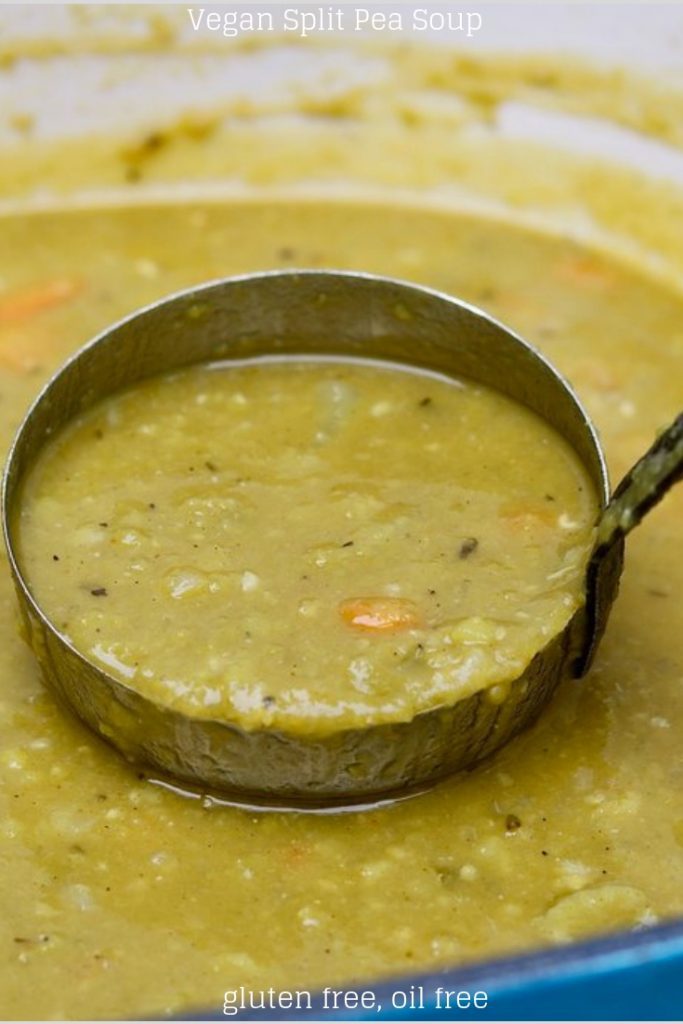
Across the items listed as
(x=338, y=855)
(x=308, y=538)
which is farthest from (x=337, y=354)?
(x=338, y=855)

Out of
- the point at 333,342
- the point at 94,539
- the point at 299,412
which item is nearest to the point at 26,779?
the point at 94,539

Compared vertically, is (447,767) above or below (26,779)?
above

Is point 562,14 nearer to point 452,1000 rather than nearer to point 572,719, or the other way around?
point 572,719

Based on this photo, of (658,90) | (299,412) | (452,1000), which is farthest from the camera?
(658,90)

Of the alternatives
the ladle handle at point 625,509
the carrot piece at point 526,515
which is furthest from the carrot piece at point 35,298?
the ladle handle at point 625,509

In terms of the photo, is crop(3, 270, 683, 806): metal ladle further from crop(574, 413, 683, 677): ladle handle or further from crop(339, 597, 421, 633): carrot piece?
crop(339, 597, 421, 633): carrot piece

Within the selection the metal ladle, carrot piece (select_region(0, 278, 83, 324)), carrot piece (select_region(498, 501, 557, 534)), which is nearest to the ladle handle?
the metal ladle

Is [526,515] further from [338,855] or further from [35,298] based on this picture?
[35,298]

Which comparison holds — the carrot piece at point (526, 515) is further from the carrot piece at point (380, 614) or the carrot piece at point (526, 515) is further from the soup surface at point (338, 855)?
the carrot piece at point (380, 614)
